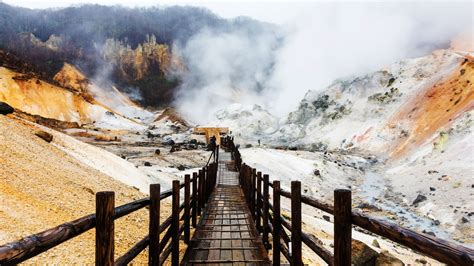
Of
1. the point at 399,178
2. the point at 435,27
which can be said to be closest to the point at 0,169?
the point at 399,178

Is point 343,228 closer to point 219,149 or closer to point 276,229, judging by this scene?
point 276,229

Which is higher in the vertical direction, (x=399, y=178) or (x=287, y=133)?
(x=287, y=133)

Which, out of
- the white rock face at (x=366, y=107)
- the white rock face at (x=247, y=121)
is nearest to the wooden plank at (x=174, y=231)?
the white rock face at (x=366, y=107)

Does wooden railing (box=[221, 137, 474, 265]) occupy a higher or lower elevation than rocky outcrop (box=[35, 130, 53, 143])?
lower

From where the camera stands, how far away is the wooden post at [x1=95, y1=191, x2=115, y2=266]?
2.68 meters

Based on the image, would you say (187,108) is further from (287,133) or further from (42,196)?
(42,196)

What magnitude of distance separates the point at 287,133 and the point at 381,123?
21276mm

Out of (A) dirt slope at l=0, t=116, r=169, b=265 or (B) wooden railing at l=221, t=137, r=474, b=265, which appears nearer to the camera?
(B) wooden railing at l=221, t=137, r=474, b=265

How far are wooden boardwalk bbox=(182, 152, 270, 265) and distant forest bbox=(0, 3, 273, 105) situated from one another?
92146 mm

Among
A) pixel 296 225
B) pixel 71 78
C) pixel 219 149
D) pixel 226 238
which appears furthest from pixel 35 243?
pixel 71 78

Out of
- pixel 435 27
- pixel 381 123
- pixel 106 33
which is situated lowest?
pixel 381 123

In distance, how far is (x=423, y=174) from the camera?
22969mm

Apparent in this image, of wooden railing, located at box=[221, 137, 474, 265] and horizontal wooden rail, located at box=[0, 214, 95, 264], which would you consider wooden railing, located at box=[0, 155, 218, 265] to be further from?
wooden railing, located at box=[221, 137, 474, 265]

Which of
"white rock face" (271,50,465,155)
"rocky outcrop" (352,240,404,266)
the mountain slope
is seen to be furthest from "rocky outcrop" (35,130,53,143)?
A: the mountain slope
